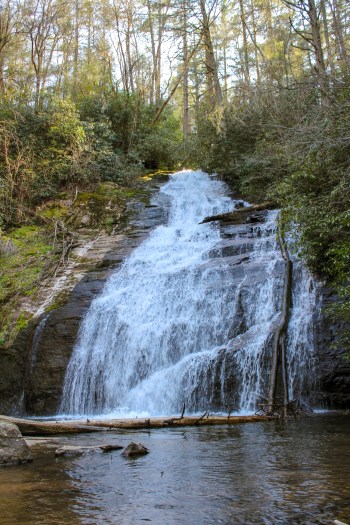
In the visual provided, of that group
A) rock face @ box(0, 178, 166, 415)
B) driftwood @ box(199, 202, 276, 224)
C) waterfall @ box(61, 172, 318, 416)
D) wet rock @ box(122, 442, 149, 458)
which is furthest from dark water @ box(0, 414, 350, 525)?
driftwood @ box(199, 202, 276, 224)

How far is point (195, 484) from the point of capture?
4395 millimetres

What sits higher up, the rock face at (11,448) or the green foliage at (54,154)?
the green foliage at (54,154)

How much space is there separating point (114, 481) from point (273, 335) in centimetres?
643

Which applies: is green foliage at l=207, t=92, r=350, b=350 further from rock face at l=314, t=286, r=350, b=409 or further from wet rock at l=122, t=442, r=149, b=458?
wet rock at l=122, t=442, r=149, b=458

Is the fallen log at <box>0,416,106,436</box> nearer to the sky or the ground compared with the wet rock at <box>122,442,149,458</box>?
nearer to the ground

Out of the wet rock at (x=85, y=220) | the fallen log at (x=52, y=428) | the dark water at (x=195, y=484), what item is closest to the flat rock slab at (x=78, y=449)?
the dark water at (x=195, y=484)

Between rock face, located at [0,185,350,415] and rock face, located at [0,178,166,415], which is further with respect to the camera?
rock face, located at [0,178,166,415]

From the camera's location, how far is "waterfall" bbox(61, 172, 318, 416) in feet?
33.3

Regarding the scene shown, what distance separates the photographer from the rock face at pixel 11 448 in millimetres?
5402

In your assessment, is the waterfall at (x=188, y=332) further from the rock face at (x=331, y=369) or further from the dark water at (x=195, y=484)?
the dark water at (x=195, y=484)

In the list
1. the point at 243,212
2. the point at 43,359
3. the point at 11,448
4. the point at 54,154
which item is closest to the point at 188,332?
the point at 43,359

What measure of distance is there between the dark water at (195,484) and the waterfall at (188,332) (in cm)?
294

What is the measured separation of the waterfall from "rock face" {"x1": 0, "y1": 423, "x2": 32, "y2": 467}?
4.58 metres

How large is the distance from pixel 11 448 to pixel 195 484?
243cm
